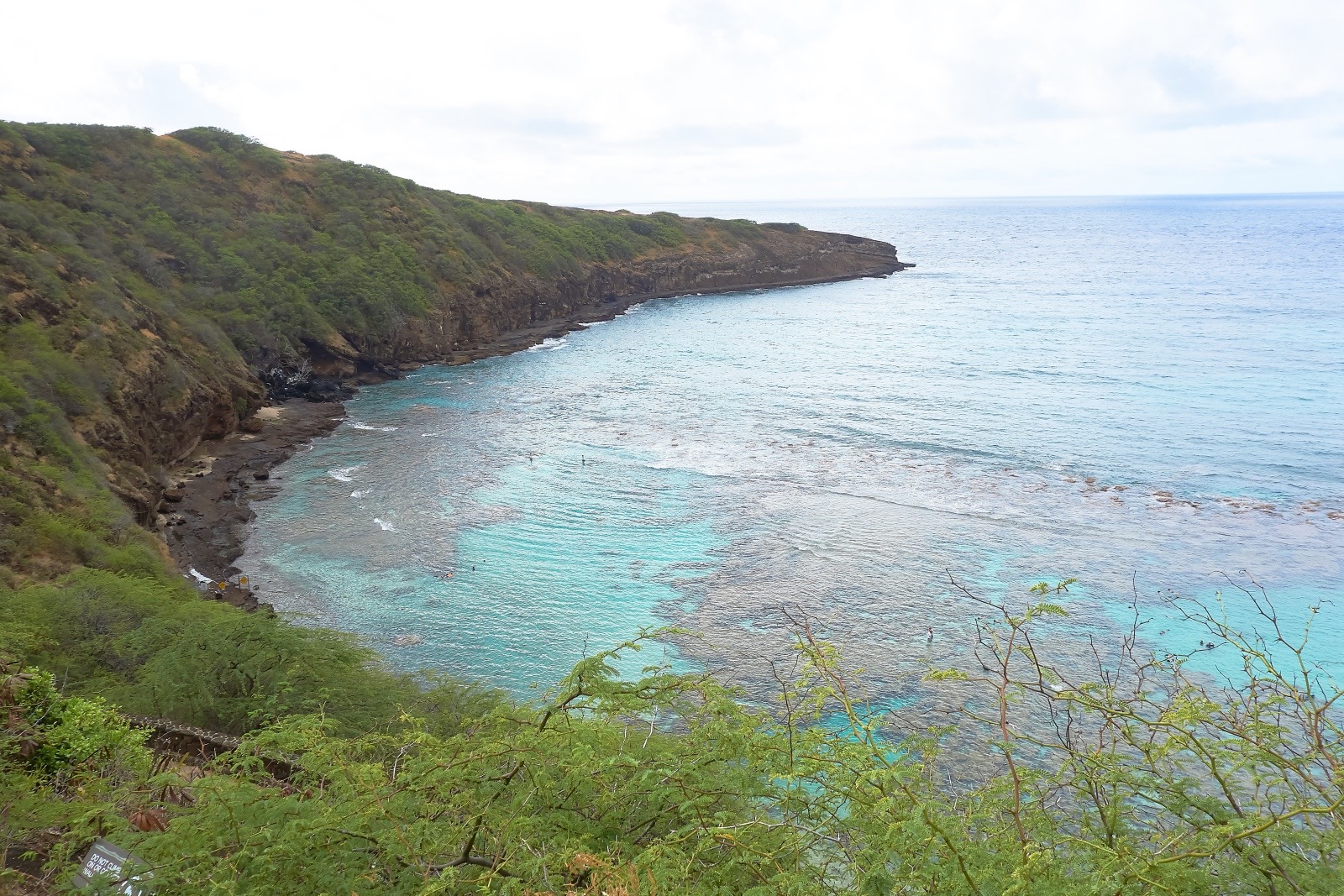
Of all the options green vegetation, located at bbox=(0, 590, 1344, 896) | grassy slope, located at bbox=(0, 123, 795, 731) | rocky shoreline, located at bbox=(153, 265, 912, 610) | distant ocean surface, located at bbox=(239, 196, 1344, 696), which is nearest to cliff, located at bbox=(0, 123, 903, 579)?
grassy slope, located at bbox=(0, 123, 795, 731)

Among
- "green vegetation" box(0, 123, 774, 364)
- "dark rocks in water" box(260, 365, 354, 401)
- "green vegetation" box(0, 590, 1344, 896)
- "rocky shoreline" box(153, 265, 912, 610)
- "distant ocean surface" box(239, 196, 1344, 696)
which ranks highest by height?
"green vegetation" box(0, 123, 774, 364)

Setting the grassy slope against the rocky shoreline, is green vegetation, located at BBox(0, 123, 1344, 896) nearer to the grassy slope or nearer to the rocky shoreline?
the grassy slope

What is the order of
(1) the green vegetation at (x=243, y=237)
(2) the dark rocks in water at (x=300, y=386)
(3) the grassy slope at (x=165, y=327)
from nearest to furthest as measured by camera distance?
1. (3) the grassy slope at (x=165, y=327)
2. (1) the green vegetation at (x=243, y=237)
3. (2) the dark rocks in water at (x=300, y=386)

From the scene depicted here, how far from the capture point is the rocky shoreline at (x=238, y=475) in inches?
959

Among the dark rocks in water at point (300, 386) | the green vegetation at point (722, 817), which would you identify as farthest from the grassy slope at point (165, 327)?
the green vegetation at point (722, 817)

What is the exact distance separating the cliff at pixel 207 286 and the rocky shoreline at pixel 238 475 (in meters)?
0.72

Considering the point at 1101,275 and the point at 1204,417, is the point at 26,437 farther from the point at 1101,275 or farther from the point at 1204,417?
the point at 1101,275

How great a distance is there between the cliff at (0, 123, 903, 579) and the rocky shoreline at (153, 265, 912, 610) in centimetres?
72

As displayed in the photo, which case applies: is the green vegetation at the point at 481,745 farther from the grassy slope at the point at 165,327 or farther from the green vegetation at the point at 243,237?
the green vegetation at the point at 243,237

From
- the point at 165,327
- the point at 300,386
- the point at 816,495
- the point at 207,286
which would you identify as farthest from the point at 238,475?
the point at 816,495

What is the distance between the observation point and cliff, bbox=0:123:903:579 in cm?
2602

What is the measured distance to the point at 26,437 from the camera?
887 inches

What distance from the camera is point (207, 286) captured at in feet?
145

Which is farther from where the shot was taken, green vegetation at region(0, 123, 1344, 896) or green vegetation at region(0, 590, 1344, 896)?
green vegetation at region(0, 123, 1344, 896)
